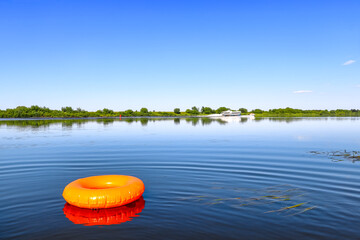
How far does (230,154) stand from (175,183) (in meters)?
8.19

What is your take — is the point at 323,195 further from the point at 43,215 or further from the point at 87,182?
the point at 43,215

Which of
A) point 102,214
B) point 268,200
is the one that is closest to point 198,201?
point 268,200

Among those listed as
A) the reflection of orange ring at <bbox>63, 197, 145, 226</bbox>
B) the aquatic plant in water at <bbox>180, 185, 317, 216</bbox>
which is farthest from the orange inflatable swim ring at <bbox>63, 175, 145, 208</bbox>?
the aquatic plant in water at <bbox>180, 185, 317, 216</bbox>

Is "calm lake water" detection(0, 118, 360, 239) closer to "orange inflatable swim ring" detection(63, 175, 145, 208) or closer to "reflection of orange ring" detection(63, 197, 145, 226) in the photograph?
"reflection of orange ring" detection(63, 197, 145, 226)

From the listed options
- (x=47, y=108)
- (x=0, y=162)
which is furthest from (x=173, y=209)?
(x=47, y=108)

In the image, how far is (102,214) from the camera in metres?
8.12

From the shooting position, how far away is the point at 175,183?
11.4 metres

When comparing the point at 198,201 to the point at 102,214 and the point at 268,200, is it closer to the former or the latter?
the point at 268,200

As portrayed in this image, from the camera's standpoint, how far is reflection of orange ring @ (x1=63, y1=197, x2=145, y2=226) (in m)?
7.64

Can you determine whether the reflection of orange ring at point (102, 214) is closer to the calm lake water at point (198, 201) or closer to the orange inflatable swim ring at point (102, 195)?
the calm lake water at point (198, 201)

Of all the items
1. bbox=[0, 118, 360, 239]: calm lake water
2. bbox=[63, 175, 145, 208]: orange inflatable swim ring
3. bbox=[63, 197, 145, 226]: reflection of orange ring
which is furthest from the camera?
bbox=[63, 175, 145, 208]: orange inflatable swim ring

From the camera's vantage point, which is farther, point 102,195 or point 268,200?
point 268,200

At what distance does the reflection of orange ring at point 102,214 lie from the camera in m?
7.64

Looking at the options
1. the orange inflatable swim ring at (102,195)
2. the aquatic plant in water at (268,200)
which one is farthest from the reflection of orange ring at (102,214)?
the aquatic plant in water at (268,200)
